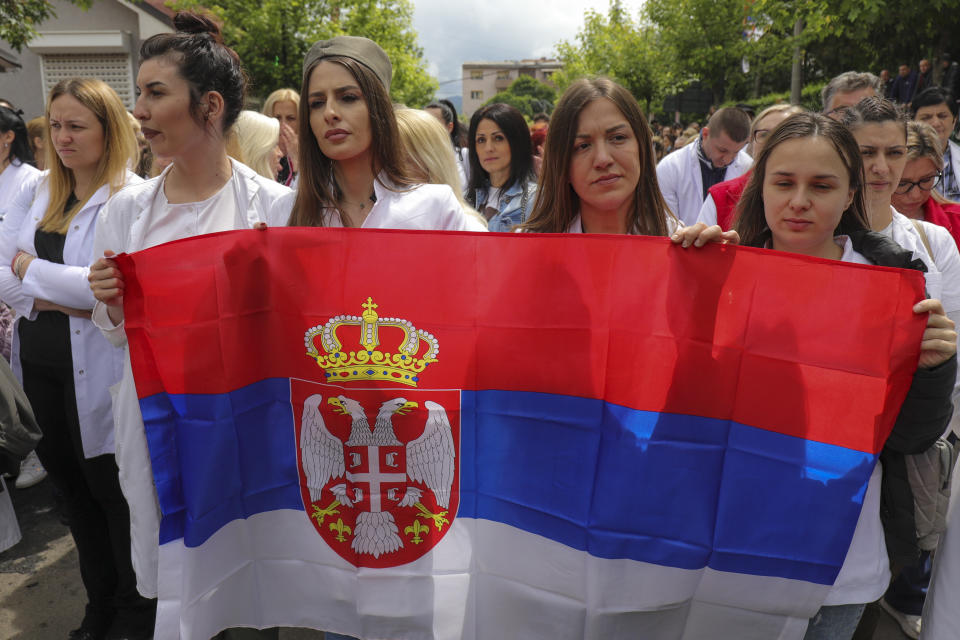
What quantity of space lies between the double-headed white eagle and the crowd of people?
547 millimetres

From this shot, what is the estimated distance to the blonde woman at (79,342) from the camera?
9.77ft

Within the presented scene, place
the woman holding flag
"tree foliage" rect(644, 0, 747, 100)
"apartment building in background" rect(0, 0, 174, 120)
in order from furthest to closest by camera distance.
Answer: "tree foliage" rect(644, 0, 747, 100) → "apartment building in background" rect(0, 0, 174, 120) → the woman holding flag

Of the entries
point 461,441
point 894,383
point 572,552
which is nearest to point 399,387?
point 461,441

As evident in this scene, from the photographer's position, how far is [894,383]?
178cm

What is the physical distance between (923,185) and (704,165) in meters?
1.98

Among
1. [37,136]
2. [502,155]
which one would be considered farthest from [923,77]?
[37,136]

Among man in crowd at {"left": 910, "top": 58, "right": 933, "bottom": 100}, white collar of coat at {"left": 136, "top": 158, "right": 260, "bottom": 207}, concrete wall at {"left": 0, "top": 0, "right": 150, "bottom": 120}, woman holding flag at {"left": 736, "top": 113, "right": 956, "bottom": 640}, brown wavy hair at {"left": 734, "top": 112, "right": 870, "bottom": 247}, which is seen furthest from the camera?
concrete wall at {"left": 0, "top": 0, "right": 150, "bottom": 120}

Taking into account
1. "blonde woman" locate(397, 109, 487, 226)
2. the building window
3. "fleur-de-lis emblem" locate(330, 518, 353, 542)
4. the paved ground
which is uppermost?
the building window

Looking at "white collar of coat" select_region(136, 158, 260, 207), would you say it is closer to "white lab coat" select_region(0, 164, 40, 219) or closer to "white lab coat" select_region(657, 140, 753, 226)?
"white lab coat" select_region(0, 164, 40, 219)

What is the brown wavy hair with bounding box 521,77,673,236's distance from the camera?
2244 millimetres

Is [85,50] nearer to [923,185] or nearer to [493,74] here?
[923,185]

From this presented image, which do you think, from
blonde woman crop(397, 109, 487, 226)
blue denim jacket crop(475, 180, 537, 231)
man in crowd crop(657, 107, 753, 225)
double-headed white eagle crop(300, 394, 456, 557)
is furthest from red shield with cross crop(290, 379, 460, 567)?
man in crowd crop(657, 107, 753, 225)

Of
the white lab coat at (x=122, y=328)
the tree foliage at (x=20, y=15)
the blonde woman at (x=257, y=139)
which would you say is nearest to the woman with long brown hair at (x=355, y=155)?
the white lab coat at (x=122, y=328)

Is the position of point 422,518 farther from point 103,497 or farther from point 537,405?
point 103,497
